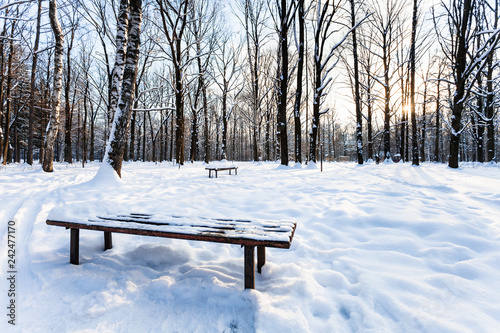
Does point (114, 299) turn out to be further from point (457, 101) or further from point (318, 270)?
point (457, 101)

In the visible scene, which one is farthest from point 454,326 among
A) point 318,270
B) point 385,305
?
point 318,270

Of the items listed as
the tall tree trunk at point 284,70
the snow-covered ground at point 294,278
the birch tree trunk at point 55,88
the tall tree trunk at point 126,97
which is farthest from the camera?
the tall tree trunk at point 284,70

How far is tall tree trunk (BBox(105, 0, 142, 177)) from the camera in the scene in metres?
6.03

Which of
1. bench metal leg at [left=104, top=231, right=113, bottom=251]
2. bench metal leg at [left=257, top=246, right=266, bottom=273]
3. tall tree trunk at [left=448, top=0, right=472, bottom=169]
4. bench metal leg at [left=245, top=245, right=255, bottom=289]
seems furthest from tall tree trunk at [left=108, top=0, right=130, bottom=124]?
tall tree trunk at [left=448, top=0, right=472, bottom=169]

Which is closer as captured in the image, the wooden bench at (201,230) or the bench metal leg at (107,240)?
the wooden bench at (201,230)

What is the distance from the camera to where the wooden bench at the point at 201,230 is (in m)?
1.64

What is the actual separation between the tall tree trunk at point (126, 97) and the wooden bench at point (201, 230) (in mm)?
4364

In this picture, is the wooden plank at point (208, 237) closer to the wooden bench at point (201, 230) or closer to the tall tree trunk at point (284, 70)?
the wooden bench at point (201, 230)

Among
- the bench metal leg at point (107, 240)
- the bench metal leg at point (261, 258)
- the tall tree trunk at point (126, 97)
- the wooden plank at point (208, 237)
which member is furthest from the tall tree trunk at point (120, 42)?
the bench metal leg at point (261, 258)

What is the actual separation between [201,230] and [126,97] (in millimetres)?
5758

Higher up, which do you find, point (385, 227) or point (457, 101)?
point (457, 101)

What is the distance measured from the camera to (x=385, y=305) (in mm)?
1582

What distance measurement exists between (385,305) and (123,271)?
228 centimetres

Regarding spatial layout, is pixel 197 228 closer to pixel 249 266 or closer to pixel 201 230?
pixel 201 230
